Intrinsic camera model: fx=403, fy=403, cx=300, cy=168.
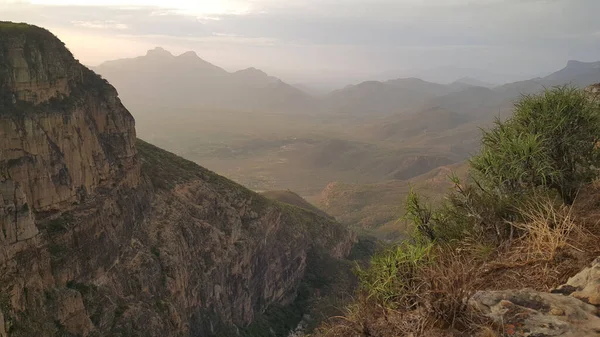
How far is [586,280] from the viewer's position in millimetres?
6145

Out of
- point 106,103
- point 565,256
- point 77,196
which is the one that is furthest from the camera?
point 106,103

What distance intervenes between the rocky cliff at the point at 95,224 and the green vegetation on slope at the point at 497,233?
59.2 ft

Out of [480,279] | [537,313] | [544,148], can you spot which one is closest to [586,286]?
[537,313]

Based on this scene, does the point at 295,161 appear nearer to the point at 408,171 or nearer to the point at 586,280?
the point at 408,171

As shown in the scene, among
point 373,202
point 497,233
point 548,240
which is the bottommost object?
point 373,202

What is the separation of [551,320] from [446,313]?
53.6 inches

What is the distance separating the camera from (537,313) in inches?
224

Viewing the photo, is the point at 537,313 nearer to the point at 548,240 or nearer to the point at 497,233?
the point at 548,240

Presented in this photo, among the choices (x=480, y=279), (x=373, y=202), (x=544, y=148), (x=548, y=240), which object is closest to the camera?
(x=480, y=279)

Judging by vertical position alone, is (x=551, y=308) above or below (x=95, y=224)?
above

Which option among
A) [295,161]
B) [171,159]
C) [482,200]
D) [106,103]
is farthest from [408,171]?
[482,200]

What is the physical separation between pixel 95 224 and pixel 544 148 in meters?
27.6

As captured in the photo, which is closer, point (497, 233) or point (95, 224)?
point (497, 233)

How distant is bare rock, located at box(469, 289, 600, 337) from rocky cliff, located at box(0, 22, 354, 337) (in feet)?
64.8
